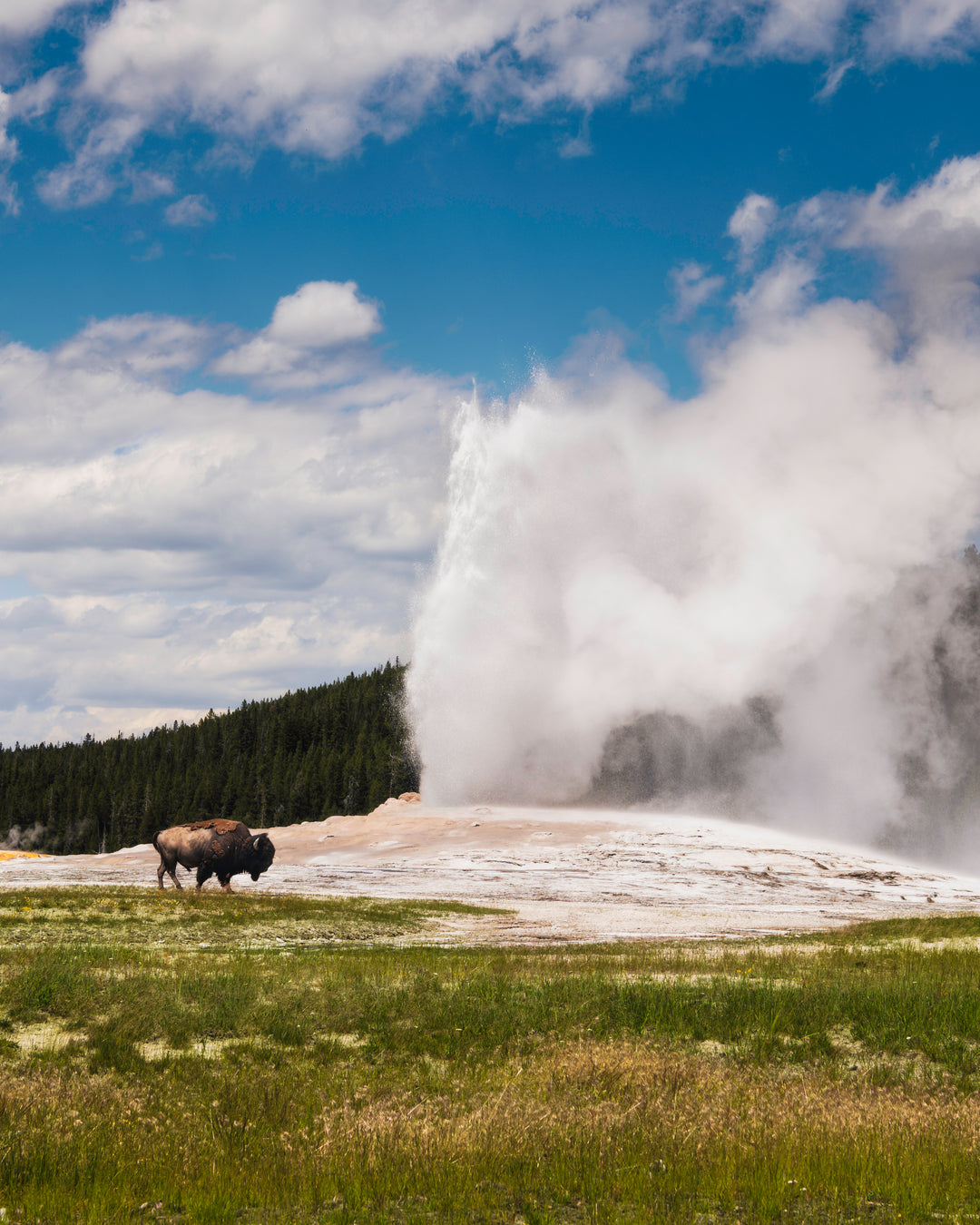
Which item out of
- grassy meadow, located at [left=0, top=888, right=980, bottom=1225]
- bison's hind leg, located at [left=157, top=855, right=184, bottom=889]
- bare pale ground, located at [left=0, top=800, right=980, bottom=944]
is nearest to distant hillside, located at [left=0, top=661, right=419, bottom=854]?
bare pale ground, located at [left=0, top=800, right=980, bottom=944]

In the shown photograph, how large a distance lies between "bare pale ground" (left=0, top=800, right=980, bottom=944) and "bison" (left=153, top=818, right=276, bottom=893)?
4025 mm

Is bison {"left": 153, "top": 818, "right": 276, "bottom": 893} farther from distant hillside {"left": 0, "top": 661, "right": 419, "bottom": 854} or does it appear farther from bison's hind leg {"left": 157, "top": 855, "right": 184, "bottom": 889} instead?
distant hillside {"left": 0, "top": 661, "right": 419, "bottom": 854}

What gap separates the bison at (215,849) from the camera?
124ft

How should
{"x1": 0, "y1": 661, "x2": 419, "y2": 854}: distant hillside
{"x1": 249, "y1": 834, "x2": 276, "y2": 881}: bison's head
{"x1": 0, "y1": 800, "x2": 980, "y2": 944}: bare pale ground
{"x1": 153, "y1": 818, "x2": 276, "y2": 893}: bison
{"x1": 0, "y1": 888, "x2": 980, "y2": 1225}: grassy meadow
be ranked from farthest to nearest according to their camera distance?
{"x1": 0, "y1": 661, "x2": 419, "y2": 854}: distant hillside, {"x1": 0, "y1": 800, "x2": 980, "y2": 944}: bare pale ground, {"x1": 249, "y1": 834, "x2": 276, "y2": 881}: bison's head, {"x1": 153, "y1": 818, "x2": 276, "y2": 893}: bison, {"x1": 0, "y1": 888, "x2": 980, "y2": 1225}: grassy meadow

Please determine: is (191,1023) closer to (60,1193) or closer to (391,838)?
(60,1193)

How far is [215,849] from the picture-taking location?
124ft

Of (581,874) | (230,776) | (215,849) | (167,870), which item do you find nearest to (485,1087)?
(215,849)

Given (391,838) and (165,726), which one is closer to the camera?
(391,838)

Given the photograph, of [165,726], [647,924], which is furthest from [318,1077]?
[165,726]

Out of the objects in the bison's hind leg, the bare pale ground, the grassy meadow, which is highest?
the grassy meadow

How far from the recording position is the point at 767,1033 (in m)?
15.1

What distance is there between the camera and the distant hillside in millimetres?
133375

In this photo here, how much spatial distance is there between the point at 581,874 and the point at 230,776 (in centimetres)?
9277

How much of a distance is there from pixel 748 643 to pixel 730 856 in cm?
3887
